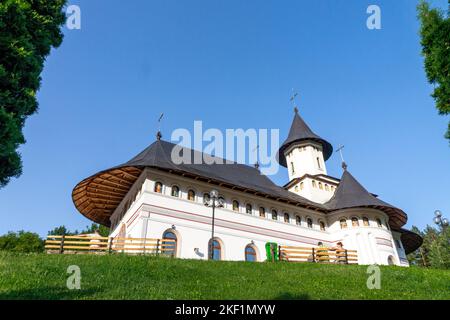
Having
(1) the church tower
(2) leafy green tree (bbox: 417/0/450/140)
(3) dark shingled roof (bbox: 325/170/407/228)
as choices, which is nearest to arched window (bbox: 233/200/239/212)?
(3) dark shingled roof (bbox: 325/170/407/228)

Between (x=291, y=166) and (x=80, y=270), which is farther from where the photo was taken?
(x=291, y=166)

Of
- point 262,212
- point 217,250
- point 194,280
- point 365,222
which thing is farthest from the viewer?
point 365,222

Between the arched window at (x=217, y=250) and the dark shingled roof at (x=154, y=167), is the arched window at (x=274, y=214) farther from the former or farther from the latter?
the arched window at (x=217, y=250)

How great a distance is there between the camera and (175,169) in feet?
74.8

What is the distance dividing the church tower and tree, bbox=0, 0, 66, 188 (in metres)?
27.1

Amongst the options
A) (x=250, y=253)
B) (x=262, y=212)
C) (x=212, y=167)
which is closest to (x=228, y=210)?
(x=262, y=212)

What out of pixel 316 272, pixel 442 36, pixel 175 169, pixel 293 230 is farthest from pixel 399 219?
pixel 442 36

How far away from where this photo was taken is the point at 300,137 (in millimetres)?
38219

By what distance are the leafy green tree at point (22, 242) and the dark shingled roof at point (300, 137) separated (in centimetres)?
3140

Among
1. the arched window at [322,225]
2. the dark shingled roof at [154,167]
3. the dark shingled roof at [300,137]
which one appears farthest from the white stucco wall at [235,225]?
the dark shingled roof at [300,137]

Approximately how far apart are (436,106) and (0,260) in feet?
55.3

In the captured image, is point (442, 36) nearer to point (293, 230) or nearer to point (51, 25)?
point (51, 25)

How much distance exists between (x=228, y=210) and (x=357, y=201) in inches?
484

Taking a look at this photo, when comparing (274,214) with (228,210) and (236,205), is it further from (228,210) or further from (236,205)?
(228,210)
